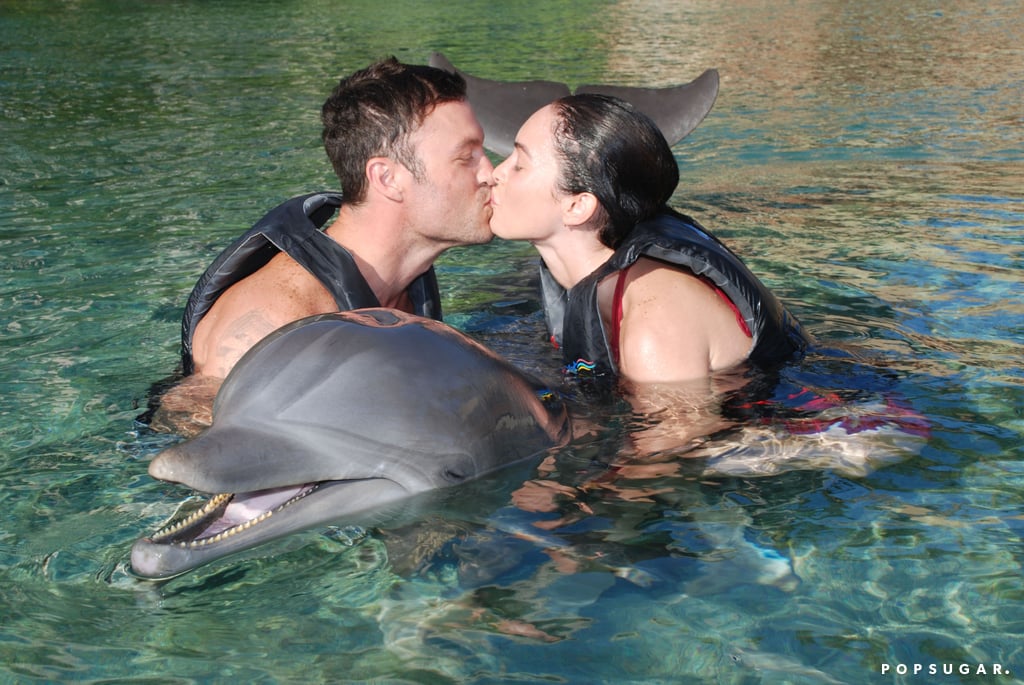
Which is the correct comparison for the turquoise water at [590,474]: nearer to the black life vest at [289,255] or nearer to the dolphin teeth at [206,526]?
the dolphin teeth at [206,526]

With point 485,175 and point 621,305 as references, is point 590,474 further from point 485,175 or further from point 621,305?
point 485,175

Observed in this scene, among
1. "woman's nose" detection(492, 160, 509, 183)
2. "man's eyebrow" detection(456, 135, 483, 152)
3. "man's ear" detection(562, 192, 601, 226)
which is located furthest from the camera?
"man's eyebrow" detection(456, 135, 483, 152)

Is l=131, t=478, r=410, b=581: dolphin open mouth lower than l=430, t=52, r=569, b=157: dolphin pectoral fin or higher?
lower

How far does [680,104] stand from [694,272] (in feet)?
8.20

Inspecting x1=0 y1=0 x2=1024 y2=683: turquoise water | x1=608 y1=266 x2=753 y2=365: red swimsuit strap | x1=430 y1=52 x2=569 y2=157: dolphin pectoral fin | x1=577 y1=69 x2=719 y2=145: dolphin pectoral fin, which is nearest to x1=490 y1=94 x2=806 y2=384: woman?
x1=608 y1=266 x2=753 y2=365: red swimsuit strap

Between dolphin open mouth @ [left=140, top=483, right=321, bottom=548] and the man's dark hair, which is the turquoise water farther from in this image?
the man's dark hair

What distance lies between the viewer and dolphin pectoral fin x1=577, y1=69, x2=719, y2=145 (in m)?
6.66

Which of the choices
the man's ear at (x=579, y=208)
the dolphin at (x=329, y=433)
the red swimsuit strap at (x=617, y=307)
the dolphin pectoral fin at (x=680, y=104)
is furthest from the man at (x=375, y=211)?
the dolphin pectoral fin at (x=680, y=104)

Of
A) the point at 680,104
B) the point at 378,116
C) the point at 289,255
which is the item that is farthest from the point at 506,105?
the point at 289,255

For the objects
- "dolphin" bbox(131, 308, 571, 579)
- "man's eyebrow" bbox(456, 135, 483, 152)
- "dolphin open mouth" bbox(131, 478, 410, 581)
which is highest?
"man's eyebrow" bbox(456, 135, 483, 152)

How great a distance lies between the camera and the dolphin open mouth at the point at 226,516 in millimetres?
3207

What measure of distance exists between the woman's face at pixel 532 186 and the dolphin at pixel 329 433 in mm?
1278

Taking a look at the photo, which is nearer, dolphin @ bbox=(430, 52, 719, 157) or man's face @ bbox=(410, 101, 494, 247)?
man's face @ bbox=(410, 101, 494, 247)

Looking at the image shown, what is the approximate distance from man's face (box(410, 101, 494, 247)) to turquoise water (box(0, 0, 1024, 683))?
2.28 feet
